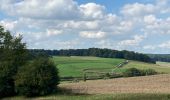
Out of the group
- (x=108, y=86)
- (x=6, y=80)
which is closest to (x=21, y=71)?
(x=6, y=80)

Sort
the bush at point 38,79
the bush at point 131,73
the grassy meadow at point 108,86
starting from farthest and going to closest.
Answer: the bush at point 131,73 < the bush at point 38,79 < the grassy meadow at point 108,86

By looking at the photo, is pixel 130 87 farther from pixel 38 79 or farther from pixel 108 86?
pixel 38 79

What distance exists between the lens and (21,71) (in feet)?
184

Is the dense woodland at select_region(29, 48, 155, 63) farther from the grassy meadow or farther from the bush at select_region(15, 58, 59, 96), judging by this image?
the bush at select_region(15, 58, 59, 96)

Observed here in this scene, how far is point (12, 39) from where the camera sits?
63.3 m

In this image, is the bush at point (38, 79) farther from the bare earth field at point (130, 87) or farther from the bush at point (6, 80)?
the bare earth field at point (130, 87)

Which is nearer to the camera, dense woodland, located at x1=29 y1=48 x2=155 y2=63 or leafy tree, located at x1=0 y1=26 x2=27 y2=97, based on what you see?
leafy tree, located at x1=0 y1=26 x2=27 y2=97

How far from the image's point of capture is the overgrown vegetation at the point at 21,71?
53.2m

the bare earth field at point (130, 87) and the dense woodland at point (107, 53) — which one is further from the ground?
the dense woodland at point (107, 53)

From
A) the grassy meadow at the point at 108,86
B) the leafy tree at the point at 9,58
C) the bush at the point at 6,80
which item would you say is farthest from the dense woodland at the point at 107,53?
the bush at the point at 6,80

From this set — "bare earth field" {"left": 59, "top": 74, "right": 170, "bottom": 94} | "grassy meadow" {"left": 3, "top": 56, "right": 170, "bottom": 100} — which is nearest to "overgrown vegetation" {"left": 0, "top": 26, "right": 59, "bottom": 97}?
"grassy meadow" {"left": 3, "top": 56, "right": 170, "bottom": 100}

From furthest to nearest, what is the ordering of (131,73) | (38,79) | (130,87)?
(131,73)
(130,87)
(38,79)

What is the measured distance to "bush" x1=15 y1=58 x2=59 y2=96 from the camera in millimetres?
52969

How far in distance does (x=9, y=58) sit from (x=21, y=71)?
4719mm
